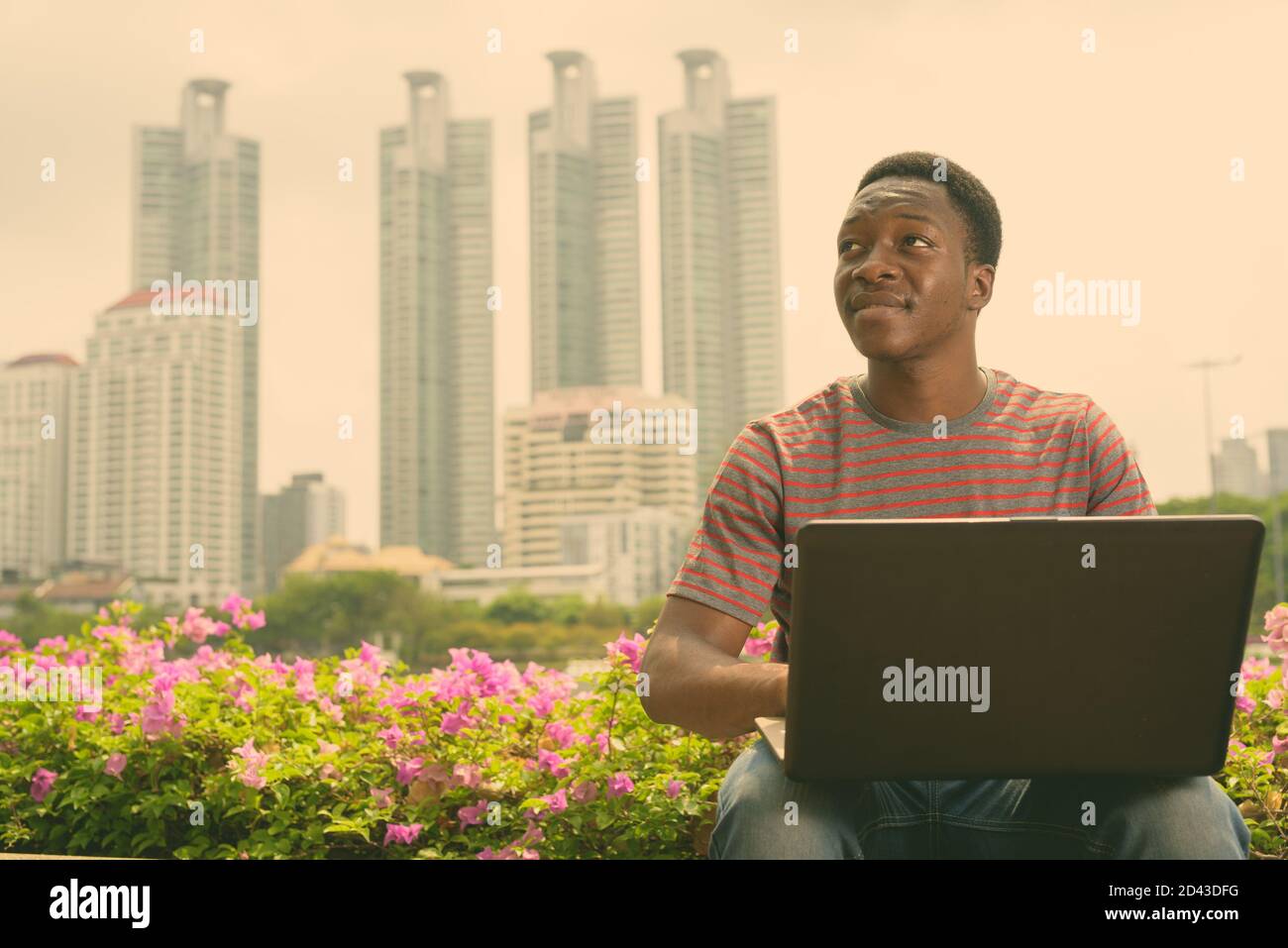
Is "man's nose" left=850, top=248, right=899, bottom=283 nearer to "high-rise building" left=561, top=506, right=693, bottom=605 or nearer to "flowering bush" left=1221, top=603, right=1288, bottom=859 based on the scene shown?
"flowering bush" left=1221, top=603, right=1288, bottom=859

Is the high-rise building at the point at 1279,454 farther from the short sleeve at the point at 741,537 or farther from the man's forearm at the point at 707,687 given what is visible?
the man's forearm at the point at 707,687

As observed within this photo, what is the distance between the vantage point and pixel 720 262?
3562 cm

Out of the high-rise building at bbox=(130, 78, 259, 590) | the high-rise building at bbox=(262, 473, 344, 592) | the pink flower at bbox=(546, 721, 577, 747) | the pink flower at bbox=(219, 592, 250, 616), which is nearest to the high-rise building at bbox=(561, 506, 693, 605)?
the high-rise building at bbox=(262, 473, 344, 592)

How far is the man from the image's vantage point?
3.48ft

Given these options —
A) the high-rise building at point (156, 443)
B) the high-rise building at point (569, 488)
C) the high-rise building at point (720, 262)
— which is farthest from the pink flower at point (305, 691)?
the high-rise building at point (569, 488)

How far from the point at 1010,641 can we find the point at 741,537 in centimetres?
45

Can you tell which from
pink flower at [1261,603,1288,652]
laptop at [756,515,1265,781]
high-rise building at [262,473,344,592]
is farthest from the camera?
high-rise building at [262,473,344,592]

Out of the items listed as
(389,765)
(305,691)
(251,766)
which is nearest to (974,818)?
(389,765)

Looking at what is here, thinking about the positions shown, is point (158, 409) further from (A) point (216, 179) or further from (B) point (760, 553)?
(B) point (760, 553)

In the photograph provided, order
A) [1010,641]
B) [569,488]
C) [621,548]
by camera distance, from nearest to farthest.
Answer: [1010,641], [621,548], [569,488]

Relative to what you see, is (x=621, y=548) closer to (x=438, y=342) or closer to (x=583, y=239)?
(x=438, y=342)

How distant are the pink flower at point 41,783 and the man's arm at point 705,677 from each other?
3.93ft

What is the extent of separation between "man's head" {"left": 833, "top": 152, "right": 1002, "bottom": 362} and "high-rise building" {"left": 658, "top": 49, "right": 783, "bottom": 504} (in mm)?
33869
